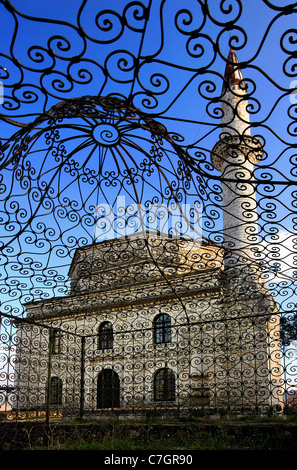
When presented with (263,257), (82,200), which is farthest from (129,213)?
(263,257)

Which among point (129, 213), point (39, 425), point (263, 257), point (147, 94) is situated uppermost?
point (147, 94)

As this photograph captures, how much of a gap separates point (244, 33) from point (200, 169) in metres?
1.93

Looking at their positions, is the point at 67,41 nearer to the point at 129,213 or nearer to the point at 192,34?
the point at 192,34

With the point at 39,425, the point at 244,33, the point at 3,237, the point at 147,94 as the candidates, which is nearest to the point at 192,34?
the point at 244,33

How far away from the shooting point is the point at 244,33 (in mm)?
2893

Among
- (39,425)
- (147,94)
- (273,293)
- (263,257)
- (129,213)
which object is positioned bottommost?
(39,425)

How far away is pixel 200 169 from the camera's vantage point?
470 cm

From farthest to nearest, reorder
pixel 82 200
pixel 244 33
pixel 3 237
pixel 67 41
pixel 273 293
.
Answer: pixel 273 293
pixel 82 200
pixel 3 237
pixel 67 41
pixel 244 33
